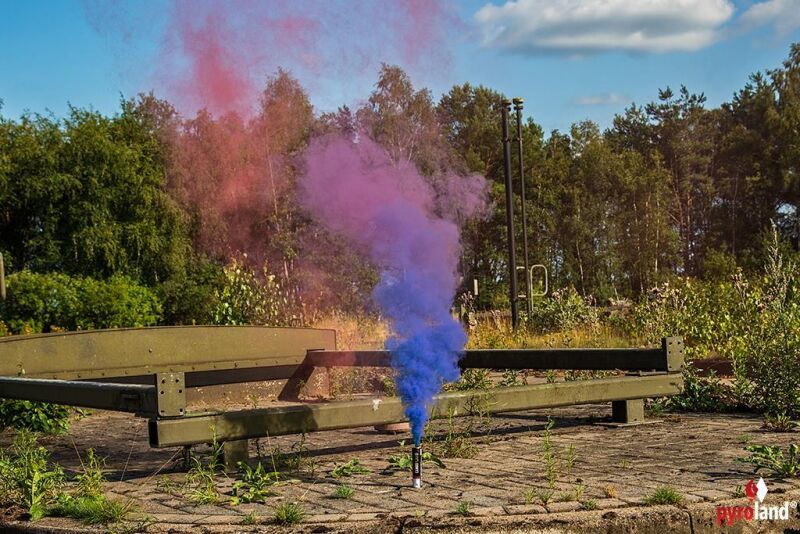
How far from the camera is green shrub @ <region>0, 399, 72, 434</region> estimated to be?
24.4ft

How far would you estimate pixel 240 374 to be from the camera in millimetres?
8250

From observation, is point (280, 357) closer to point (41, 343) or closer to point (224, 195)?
point (41, 343)

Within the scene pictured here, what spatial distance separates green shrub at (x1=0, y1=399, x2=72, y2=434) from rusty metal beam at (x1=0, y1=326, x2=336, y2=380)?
43 centimetres

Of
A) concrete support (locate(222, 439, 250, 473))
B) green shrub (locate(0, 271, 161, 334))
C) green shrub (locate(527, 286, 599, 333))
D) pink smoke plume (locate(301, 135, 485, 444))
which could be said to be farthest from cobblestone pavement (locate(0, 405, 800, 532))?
green shrub (locate(527, 286, 599, 333))

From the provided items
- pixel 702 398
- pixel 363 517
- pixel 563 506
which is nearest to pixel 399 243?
pixel 363 517

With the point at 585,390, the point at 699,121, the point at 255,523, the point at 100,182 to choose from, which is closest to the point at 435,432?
the point at 585,390

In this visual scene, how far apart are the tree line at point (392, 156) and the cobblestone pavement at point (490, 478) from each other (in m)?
1.01

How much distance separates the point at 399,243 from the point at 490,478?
4.14 ft

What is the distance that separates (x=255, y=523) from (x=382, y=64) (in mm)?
2249

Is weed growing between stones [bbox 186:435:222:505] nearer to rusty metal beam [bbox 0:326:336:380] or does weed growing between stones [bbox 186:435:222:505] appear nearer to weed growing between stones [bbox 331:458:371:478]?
weed growing between stones [bbox 331:458:371:478]

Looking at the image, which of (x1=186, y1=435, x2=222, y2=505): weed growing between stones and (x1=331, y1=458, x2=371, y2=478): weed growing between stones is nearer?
(x1=186, y1=435, x2=222, y2=505): weed growing between stones

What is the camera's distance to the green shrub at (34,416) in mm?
7426

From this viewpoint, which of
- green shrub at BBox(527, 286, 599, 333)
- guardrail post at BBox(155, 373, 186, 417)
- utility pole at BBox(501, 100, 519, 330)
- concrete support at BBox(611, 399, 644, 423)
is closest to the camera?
guardrail post at BBox(155, 373, 186, 417)

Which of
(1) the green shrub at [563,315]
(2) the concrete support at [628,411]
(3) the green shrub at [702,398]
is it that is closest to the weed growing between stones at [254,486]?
(2) the concrete support at [628,411]
